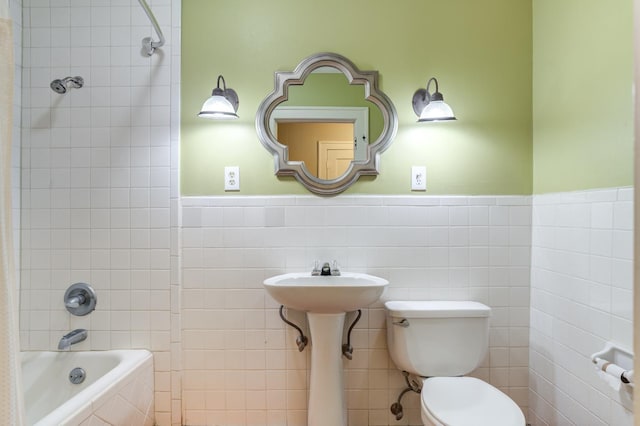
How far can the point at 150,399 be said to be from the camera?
1.77 m

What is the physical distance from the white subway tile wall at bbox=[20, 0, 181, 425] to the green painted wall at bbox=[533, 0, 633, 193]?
1731 mm

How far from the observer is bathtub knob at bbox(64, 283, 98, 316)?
1.81m

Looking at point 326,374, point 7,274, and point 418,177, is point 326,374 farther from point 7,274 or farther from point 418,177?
point 7,274

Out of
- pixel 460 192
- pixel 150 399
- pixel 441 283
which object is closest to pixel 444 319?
pixel 441 283

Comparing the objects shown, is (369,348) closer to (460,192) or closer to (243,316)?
(243,316)

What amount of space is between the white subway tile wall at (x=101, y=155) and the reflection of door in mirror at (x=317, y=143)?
0.55 metres

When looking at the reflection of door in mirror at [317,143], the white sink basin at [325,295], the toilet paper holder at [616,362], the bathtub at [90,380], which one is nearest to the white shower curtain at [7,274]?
the bathtub at [90,380]

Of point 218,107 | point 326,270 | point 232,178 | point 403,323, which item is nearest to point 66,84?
point 218,107

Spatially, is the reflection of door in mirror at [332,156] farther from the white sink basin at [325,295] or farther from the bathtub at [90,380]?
the bathtub at [90,380]

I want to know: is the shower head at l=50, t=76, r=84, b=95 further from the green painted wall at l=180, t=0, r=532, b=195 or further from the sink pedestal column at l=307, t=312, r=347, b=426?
the sink pedestal column at l=307, t=312, r=347, b=426

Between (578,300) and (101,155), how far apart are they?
2.20 m

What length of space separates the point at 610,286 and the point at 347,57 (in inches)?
56.7

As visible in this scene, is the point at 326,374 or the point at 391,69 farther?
the point at 391,69

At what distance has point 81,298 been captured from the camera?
181 centimetres
